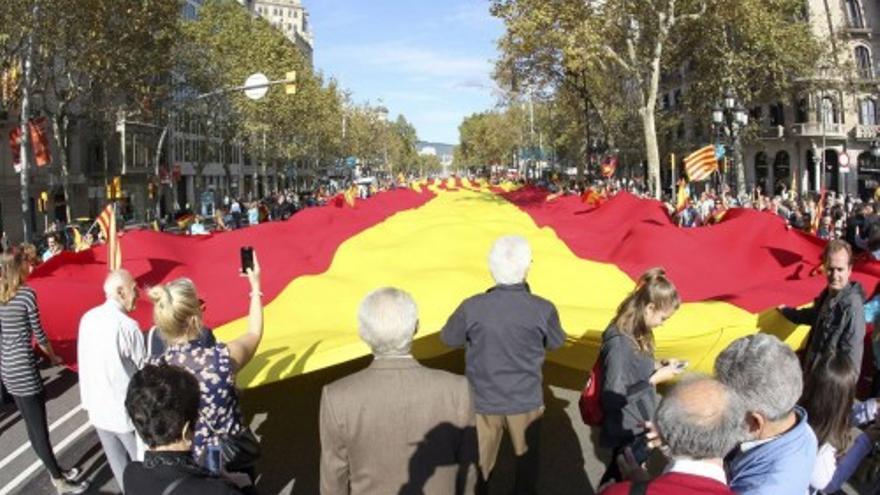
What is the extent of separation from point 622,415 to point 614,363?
0.27m

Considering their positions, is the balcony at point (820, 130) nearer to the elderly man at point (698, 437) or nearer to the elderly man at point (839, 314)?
the elderly man at point (839, 314)

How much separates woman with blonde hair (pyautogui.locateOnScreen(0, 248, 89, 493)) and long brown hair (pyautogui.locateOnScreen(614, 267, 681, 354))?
14.4 ft

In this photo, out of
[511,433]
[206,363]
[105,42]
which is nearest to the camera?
[206,363]

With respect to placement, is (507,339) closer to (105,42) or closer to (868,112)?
(105,42)

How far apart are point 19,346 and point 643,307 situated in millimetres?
4585

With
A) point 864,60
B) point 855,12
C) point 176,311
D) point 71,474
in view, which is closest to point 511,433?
point 176,311

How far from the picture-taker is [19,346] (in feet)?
19.8

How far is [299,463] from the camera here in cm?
664

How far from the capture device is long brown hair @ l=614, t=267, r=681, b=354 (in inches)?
172

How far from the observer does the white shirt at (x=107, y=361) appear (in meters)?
5.02

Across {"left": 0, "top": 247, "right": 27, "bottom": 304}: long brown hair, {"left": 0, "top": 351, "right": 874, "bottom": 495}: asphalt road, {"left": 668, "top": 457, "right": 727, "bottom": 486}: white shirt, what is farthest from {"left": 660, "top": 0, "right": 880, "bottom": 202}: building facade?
{"left": 668, "top": 457, "right": 727, "bottom": 486}: white shirt

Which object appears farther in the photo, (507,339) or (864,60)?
(864,60)

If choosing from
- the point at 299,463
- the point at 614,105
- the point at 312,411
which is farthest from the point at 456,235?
the point at 614,105

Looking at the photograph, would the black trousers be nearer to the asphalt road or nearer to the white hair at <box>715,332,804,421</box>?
the asphalt road
